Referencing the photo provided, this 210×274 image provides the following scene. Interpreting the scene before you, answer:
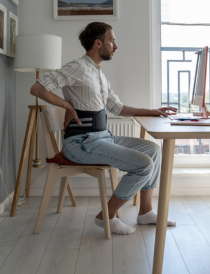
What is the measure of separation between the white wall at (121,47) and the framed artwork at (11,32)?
0.40 feet

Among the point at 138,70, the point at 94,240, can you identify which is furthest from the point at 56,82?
the point at 138,70

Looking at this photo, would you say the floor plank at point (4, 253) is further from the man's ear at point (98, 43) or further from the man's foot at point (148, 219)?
the man's ear at point (98, 43)

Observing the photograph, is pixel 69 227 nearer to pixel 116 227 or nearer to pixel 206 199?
pixel 116 227

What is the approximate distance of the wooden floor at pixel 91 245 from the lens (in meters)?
1.70

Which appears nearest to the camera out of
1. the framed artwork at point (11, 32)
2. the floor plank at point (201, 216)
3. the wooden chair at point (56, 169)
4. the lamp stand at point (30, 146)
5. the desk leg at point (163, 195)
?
the desk leg at point (163, 195)

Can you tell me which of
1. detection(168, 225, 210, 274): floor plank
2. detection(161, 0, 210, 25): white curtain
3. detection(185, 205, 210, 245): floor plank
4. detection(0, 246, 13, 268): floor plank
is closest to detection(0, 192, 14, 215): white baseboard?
detection(0, 246, 13, 268): floor plank

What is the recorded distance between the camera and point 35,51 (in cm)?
252

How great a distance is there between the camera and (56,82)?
6.49 ft

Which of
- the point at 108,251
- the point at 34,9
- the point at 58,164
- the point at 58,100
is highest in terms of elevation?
the point at 34,9

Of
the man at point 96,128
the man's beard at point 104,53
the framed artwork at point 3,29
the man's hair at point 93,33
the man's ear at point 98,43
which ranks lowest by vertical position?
the man at point 96,128

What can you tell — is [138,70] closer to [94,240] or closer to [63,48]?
[63,48]

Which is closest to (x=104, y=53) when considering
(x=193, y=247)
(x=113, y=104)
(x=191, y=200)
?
(x=113, y=104)

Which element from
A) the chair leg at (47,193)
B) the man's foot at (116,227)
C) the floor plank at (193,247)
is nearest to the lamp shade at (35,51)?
the chair leg at (47,193)

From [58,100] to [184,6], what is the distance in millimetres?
1686
